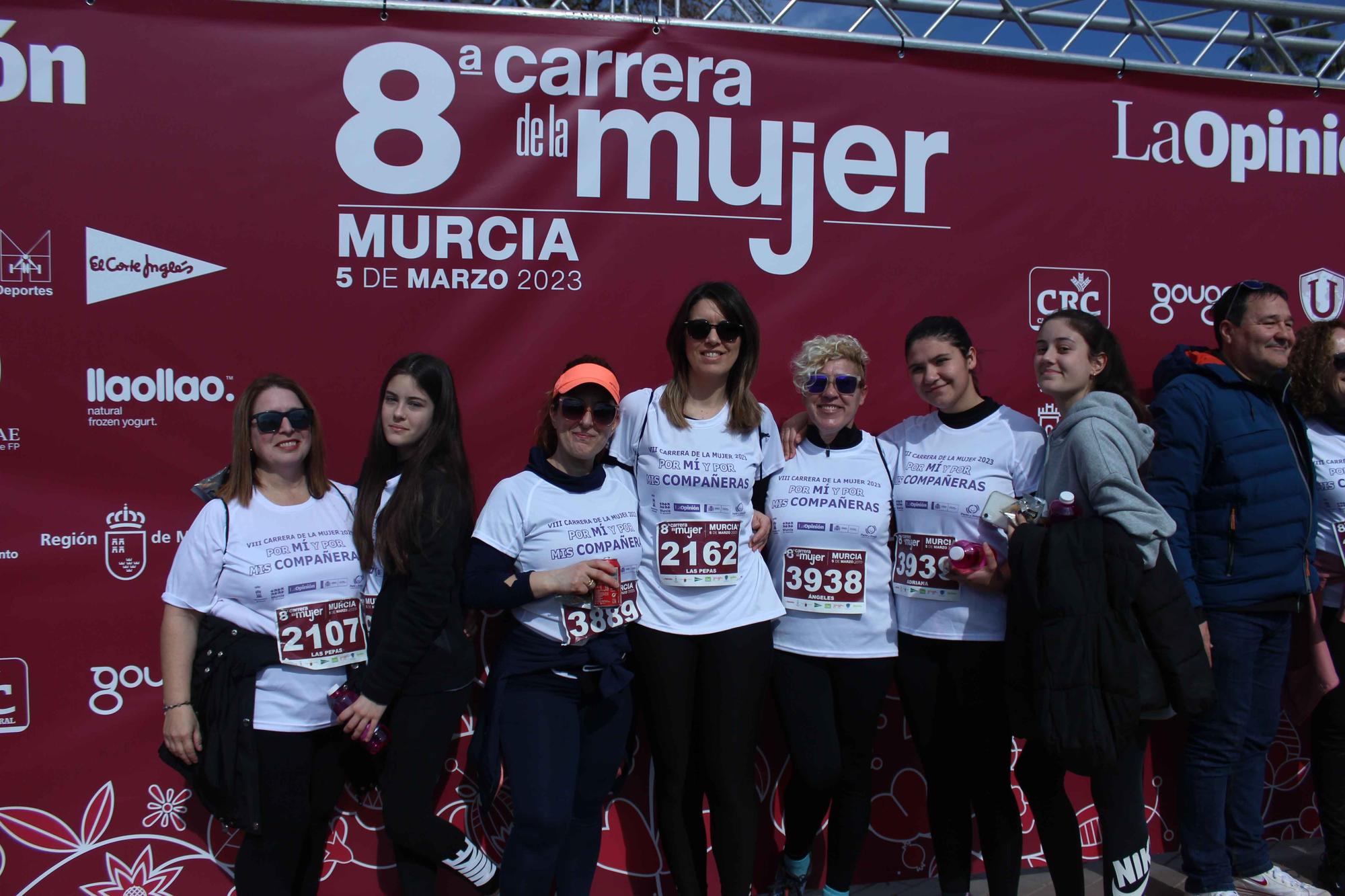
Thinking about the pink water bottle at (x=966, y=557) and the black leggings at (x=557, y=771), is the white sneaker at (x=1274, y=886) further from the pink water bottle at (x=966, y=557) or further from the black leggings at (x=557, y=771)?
the black leggings at (x=557, y=771)

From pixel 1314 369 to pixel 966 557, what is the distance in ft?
5.96

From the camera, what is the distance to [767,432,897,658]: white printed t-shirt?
2809 mm

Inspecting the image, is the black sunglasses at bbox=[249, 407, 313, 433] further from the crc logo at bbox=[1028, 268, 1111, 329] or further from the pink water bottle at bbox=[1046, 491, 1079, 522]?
the crc logo at bbox=[1028, 268, 1111, 329]

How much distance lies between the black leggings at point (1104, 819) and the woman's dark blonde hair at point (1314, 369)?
157 cm

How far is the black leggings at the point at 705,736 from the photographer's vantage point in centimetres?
269

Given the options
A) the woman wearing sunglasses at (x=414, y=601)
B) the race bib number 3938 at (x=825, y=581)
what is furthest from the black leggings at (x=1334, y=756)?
the woman wearing sunglasses at (x=414, y=601)

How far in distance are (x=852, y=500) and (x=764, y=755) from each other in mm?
1174

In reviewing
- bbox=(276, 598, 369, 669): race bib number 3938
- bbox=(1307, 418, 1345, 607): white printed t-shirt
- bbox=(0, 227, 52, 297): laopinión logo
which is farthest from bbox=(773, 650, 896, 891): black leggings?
bbox=(0, 227, 52, 297): laopinión logo

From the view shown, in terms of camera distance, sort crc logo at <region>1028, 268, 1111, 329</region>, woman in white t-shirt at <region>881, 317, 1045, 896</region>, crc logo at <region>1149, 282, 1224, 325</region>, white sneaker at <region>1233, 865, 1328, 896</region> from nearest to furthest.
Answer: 1. woman in white t-shirt at <region>881, 317, 1045, 896</region>
2. white sneaker at <region>1233, 865, 1328, 896</region>
3. crc logo at <region>1028, 268, 1111, 329</region>
4. crc logo at <region>1149, 282, 1224, 325</region>

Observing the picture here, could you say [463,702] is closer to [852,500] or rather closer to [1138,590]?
[852,500]

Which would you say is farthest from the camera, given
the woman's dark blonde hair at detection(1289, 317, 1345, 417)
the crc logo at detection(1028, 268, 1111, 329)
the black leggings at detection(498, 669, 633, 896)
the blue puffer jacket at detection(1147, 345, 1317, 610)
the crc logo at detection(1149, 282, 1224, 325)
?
the crc logo at detection(1149, 282, 1224, 325)

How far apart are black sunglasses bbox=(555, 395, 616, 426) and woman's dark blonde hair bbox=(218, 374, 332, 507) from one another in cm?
73

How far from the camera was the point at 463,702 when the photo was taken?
275 cm

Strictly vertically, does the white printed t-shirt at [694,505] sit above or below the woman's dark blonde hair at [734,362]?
below
